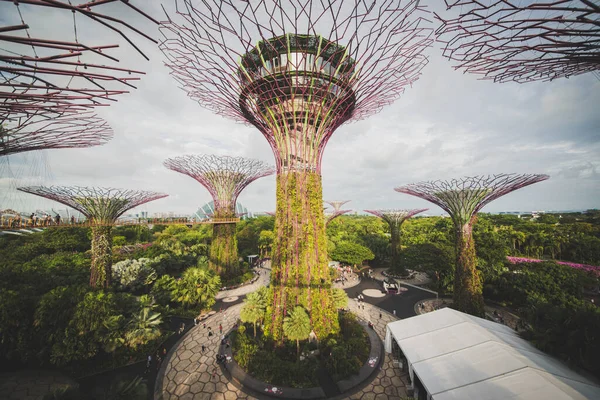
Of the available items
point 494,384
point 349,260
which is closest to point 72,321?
point 494,384

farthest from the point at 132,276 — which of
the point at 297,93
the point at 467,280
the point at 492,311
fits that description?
the point at 492,311

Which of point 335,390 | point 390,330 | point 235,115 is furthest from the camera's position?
point 235,115

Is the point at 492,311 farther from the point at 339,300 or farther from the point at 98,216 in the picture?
the point at 98,216

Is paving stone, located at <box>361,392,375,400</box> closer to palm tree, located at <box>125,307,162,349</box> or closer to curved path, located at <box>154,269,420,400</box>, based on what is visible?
curved path, located at <box>154,269,420,400</box>

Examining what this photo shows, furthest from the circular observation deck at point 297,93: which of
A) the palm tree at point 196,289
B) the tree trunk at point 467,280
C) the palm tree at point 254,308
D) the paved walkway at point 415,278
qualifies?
the paved walkway at point 415,278

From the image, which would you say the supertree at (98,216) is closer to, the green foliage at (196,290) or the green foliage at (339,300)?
the green foliage at (196,290)

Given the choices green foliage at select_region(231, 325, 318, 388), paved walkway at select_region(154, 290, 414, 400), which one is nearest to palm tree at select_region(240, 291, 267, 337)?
green foliage at select_region(231, 325, 318, 388)

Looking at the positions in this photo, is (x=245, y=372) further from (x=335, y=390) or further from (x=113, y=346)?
(x=113, y=346)
